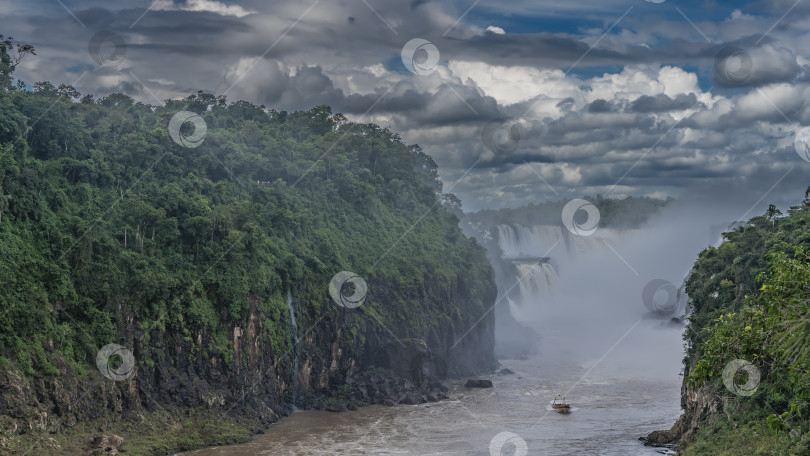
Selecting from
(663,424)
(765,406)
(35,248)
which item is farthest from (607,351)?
(35,248)

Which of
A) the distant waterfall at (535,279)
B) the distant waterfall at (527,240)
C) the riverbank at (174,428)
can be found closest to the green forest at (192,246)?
the riverbank at (174,428)

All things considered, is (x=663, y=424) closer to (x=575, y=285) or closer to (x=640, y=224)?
(x=575, y=285)

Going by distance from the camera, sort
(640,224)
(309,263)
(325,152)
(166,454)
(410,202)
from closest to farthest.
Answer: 1. (166,454)
2. (309,263)
3. (325,152)
4. (410,202)
5. (640,224)

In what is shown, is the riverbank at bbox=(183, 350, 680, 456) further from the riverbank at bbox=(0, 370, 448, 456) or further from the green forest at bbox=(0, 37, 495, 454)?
the green forest at bbox=(0, 37, 495, 454)

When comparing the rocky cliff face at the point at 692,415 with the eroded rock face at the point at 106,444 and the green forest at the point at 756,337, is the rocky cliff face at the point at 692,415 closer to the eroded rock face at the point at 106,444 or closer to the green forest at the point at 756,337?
the green forest at the point at 756,337

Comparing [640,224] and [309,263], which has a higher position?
[640,224]

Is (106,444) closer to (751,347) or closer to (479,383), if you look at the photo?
(751,347)

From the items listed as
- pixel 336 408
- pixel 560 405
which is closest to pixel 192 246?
pixel 336 408
